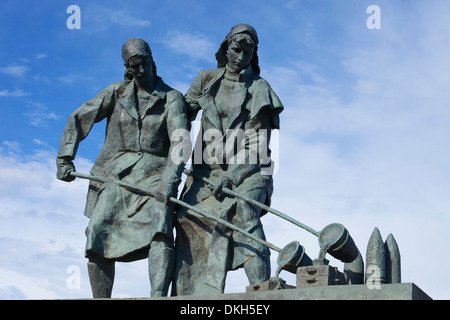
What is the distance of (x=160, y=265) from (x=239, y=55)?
2804mm

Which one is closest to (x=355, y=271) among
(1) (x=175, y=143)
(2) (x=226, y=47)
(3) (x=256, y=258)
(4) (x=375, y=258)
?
(4) (x=375, y=258)

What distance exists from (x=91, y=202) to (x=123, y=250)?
0.92 metres

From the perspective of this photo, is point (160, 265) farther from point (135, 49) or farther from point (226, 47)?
point (226, 47)

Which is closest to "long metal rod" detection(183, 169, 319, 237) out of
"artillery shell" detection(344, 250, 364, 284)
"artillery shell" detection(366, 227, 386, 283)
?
"artillery shell" detection(344, 250, 364, 284)

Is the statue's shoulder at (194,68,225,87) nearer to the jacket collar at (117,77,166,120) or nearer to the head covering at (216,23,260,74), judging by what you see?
the head covering at (216,23,260,74)

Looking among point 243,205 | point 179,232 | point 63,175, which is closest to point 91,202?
point 63,175

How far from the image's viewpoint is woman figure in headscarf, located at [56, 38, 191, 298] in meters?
10.8

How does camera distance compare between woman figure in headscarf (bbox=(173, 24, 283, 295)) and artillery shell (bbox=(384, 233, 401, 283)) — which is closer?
artillery shell (bbox=(384, 233, 401, 283))

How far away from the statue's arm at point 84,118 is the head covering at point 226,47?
142 centimetres
